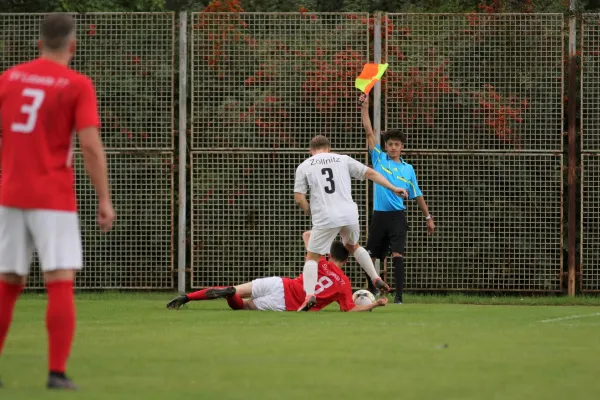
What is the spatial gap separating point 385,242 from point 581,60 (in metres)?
3.96

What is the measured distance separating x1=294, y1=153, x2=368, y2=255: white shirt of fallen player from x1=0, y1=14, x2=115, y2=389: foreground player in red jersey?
6659 mm

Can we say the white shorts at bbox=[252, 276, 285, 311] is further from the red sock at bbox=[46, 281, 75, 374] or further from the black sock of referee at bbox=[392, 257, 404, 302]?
the red sock at bbox=[46, 281, 75, 374]

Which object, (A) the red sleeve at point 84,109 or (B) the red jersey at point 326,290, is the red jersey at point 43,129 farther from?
(B) the red jersey at point 326,290

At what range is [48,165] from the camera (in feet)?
21.6

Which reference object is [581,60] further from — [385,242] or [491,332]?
[491,332]

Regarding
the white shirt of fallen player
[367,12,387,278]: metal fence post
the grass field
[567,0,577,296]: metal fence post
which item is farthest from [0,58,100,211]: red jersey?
[567,0,577,296]: metal fence post

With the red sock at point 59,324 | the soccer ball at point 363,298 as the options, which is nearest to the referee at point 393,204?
the soccer ball at point 363,298

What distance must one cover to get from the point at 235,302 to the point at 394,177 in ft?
10.1

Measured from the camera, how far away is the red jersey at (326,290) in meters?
12.8

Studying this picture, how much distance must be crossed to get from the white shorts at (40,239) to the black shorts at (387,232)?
8.80m

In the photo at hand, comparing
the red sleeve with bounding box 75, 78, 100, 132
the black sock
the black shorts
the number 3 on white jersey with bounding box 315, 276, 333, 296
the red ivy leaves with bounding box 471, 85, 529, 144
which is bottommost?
the number 3 on white jersey with bounding box 315, 276, 333, 296

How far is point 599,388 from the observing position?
655 cm

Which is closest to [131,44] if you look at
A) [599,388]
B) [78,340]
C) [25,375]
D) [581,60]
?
[581,60]

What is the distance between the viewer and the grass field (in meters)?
6.41
